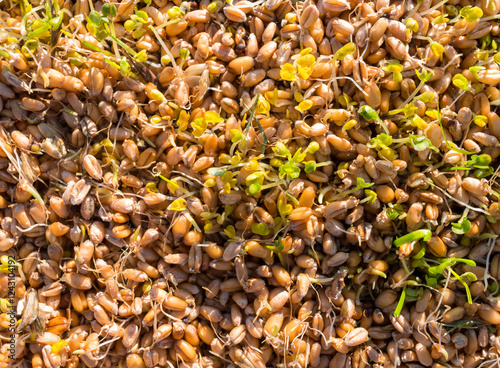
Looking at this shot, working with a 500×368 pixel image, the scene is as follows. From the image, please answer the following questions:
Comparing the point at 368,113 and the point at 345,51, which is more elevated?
the point at 345,51

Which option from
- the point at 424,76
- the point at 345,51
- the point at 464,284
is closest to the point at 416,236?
the point at 464,284

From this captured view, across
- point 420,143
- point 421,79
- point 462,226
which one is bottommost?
point 462,226

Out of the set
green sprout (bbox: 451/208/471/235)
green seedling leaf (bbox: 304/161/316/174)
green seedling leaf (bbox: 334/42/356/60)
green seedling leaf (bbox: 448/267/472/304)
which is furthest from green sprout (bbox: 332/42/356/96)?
green seedling leaf (bbox: 448/267/472/304)

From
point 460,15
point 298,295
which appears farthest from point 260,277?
point 460,15

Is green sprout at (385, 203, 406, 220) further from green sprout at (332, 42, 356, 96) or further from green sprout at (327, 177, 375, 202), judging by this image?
green sprout at (332, 42, 356, 96)

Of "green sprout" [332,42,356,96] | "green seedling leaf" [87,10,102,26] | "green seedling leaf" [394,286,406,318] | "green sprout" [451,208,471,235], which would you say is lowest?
"green seedling leaf" [394,286,406,318]

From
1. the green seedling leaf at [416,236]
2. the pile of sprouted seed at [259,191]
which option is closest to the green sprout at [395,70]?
the pile of sprouted seed at [259,191]

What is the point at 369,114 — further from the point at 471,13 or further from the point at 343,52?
the point at 471,13

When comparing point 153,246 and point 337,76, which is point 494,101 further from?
point 153,246

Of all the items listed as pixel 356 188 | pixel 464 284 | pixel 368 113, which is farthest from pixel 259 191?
pixel 464 284

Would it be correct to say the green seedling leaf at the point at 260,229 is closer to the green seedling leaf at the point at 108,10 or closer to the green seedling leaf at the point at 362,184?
the green seedling leaf at the point at 362,184
